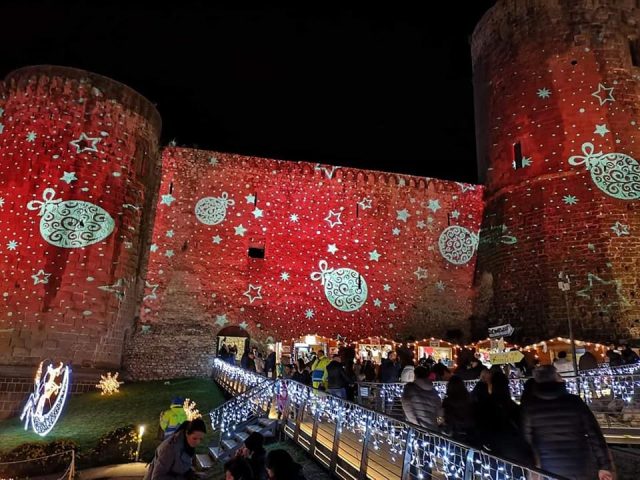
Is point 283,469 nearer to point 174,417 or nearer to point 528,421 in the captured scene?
point 528,421

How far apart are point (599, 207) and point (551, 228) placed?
1.48m

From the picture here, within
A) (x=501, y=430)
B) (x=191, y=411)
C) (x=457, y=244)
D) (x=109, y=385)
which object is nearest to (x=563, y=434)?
(x=501, y=430)

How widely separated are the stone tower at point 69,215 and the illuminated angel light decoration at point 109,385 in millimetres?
581

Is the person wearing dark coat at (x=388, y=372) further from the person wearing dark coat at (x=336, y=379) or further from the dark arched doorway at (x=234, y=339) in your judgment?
the dark arched doorway at (x=234, y=339)

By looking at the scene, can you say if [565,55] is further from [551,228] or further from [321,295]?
[321,295]

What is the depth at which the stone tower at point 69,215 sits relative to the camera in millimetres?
13148

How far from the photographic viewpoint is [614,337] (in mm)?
13461

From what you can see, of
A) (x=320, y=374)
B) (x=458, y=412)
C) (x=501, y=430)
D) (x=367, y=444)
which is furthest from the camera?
(x=320, y=374)

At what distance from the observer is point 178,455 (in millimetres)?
3709

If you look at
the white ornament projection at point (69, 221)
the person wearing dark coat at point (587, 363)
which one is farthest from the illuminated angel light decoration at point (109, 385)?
the person wearing dark coat at point (587, 363)

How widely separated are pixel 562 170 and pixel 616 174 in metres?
1.52

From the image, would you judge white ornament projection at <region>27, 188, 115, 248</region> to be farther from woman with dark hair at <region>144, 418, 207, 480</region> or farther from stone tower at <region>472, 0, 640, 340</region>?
stone tower at <region>472, 0, 640, 340</region>

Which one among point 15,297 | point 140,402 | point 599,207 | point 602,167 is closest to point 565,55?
point 602,167

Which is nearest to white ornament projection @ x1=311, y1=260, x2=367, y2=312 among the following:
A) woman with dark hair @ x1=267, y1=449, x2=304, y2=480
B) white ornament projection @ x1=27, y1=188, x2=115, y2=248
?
white ornament projection @ x1=27, y1=188, x2=115, y2=248
